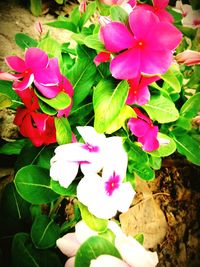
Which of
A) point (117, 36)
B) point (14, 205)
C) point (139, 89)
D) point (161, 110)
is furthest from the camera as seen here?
point (14, 205)

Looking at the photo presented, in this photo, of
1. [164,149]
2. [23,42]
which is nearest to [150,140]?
[164,149]

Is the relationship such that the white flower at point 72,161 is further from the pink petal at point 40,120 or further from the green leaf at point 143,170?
the green leaf at point 143,170

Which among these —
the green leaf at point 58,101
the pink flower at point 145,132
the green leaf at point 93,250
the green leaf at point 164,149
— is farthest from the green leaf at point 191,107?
the green leaf at point 93,250

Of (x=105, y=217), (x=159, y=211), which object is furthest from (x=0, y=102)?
(x=159, y=211)

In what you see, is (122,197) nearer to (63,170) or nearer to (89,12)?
(63,170)

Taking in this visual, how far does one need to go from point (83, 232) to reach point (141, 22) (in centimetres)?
44

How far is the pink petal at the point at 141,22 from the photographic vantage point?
0.52 metres

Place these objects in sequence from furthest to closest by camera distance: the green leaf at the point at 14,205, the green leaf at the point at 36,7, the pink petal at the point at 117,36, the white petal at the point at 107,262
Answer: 1. the green leaf at the point at 36,7
2. the green leaf at the point at 14,205
3. the pink petal at the point at 117,36
4. the white petal at the point at 107,262

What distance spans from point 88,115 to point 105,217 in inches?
12.5

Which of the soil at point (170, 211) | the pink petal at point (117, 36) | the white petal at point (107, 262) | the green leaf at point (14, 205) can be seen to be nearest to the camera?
the white petal at point (107, 262)

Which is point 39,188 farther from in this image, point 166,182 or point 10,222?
point 166,182

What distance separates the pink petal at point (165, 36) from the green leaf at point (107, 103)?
12 centimetres

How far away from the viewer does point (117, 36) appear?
543mm

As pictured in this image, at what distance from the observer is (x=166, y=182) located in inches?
55.5
